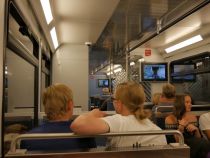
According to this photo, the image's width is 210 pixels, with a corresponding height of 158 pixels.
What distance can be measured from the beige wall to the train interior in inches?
0.9

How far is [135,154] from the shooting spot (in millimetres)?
1593

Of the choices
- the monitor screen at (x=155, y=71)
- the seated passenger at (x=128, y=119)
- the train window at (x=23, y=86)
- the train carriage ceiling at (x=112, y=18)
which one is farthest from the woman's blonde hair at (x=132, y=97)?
the monitor screen at (x=155, y=71)

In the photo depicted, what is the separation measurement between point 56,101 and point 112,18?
10.6 feet

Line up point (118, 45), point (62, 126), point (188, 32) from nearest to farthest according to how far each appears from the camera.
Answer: point (62, 126), point (188, 32), point (118, 45)

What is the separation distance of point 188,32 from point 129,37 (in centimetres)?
136

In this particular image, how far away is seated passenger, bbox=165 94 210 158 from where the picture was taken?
8.93 ft

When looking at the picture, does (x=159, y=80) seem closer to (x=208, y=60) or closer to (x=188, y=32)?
(x=188, y=32)

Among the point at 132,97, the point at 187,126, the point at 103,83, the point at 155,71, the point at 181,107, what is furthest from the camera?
the point at 103,83

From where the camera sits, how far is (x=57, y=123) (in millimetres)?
1738

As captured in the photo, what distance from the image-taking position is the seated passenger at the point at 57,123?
1674 millimetres

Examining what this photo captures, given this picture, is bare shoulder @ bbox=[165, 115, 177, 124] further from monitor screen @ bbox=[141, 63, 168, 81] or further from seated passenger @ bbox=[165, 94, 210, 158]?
monitor screen @ bbox=[141, 63, 168, 81]

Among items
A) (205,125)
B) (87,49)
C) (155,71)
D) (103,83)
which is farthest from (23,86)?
(103,83)

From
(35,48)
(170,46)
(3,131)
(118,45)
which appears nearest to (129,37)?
(118,45)

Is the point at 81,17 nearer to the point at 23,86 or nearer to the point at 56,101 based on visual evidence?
the point at 23,86
